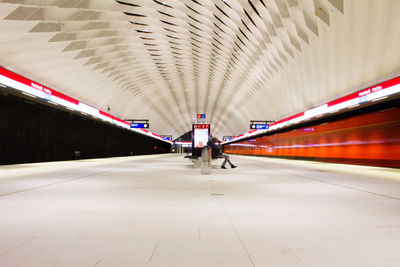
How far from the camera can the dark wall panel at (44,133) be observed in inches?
615

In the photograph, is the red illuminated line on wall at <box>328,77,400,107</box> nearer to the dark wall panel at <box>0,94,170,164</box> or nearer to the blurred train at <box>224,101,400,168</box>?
the blurred train at <box>224,101,400,168</box>

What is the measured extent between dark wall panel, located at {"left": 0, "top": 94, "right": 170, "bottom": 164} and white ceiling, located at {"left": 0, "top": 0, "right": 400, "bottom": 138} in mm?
1822

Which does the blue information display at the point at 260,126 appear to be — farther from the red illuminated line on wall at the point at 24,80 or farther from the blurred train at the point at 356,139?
the red illuminated line on wall at the point at 24,80

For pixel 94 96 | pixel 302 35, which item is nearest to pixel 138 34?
pixel 94 96

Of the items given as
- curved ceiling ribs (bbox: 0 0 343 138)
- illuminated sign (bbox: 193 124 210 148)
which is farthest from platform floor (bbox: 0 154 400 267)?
illuminated sign (bbox: 193 124 210 148)

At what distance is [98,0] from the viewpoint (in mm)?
13992

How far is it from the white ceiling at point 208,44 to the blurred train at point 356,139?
210 cm

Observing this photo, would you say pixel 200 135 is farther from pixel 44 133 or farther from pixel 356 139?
pixel 44 133

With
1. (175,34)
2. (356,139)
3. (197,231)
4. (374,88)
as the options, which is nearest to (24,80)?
(175,34)

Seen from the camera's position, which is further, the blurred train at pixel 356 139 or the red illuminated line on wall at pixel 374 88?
the blurred train at pixel 356 139

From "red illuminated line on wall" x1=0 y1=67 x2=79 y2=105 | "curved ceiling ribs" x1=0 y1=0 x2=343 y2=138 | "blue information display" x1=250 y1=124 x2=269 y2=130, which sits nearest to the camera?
"red illuminated line on wall" x1=0 y1=67 x2=79 y2=105

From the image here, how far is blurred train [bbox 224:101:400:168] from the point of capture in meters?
15.4

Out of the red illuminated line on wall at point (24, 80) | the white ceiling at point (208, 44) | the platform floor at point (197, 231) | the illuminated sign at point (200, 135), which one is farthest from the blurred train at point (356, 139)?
the red illuminated line on wall at point (24, 80)

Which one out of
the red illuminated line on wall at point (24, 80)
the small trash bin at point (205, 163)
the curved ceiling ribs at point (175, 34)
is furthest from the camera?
the curved ceiling ribs at point (175, 34)
